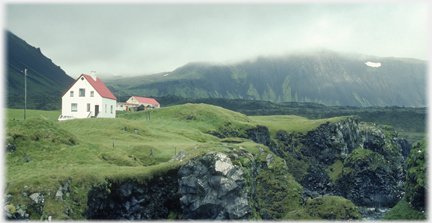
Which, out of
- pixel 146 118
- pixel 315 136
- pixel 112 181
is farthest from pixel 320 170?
pixel 112 181

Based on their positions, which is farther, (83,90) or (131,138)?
(83,90)

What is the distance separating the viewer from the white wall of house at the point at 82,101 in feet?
→ 260

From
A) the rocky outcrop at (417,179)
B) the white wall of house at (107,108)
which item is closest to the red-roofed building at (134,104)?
the white wall of house at (107,108)

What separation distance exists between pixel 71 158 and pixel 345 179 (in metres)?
84.2

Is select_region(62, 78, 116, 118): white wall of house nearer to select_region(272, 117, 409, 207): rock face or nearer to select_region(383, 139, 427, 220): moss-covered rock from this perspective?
select_region(272, 117, 409, 207): rock face

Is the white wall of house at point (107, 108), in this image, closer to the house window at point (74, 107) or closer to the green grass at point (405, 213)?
the house window at point (74, 107)

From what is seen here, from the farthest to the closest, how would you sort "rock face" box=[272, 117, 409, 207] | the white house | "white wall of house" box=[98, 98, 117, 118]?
"rock face" box=[272, 117, 409, 207] → "white wall of house" box=[98, 98, 117, 118] → the white house

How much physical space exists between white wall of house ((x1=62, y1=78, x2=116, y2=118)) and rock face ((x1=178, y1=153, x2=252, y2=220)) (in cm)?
5337

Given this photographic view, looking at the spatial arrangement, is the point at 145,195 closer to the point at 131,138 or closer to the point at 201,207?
the point at 201,207

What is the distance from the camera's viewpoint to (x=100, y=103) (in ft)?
261

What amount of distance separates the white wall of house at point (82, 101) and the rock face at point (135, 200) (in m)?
52.8

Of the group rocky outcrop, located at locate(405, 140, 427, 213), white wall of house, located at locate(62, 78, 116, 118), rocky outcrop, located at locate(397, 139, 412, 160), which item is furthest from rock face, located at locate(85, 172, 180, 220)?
rocky outcrop, located at locate(397, 139, 412, 160)

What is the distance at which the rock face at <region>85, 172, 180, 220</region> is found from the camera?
28.9 metres

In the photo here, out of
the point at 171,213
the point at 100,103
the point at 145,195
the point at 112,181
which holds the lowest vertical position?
the point at 171,213
